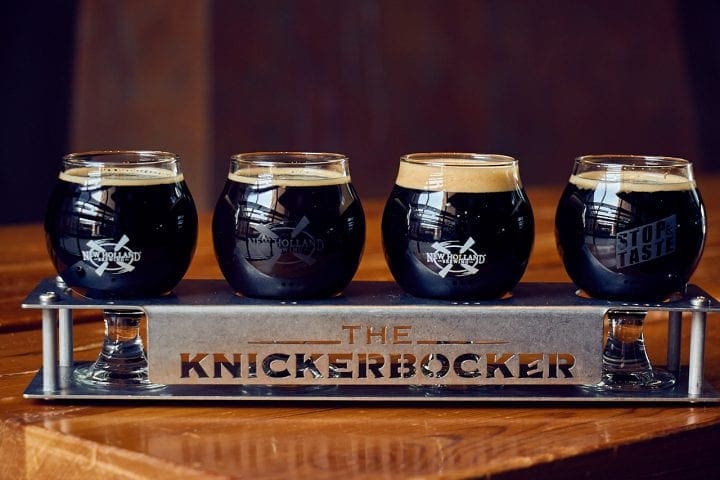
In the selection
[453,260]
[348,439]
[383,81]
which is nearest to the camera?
[348,439]

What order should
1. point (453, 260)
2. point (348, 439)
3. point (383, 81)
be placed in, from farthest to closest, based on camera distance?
point (383, 81) → point (453, 260) → point (348, 439)

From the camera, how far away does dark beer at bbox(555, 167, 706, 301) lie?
1053 mm

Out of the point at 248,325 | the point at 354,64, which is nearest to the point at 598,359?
the point at 248,325

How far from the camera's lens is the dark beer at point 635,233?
1.05m

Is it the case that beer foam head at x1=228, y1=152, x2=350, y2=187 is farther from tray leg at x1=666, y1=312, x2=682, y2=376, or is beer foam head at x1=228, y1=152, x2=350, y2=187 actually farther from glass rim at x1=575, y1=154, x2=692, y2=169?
tray leg at x1=666, y1=312, x2=682, y2=376

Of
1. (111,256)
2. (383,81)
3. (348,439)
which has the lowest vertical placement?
(348,439)

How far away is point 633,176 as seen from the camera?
3.49 feet

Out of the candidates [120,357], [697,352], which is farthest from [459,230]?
[120,357]

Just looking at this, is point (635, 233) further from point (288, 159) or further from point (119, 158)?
point (119, 158)

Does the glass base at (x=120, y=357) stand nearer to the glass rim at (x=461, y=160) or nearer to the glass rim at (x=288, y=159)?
the glass rim at (x=288, y=159)

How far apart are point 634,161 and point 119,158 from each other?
0.53 metres

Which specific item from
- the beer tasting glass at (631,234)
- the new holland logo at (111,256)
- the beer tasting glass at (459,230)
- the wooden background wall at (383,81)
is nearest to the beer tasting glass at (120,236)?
the new holland logo at (111,256)

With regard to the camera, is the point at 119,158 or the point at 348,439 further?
the point at 119,158

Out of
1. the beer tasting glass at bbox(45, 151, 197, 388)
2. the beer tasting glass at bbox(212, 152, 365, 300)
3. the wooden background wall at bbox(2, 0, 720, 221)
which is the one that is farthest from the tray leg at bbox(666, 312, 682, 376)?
the wooden background wall at bbox(2, 0, 720, 221)
